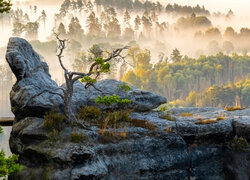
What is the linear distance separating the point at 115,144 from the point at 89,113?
2.46 m

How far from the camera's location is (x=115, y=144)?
512 inches

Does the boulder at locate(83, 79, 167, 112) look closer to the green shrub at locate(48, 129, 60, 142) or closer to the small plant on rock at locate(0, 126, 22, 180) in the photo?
the green shrub at locate(48, 129, 60, 142)

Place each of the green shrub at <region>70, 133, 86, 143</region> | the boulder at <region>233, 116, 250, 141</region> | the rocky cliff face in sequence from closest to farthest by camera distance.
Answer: the rocky cliff face < the green shrub at <region>70, 133, 86, 143</region> < the boulder at <region>233, 116, 250, 141</region>

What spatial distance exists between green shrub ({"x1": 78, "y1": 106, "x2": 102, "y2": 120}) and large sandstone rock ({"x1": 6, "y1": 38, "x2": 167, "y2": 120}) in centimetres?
53

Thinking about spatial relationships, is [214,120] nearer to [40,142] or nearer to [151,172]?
[151,172]

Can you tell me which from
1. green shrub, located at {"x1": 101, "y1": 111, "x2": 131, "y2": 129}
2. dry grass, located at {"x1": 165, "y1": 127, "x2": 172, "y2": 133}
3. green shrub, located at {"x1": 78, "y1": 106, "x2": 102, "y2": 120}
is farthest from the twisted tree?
dry grass, located at {"x1": 165, "y1": 127, "x2": 172, "y2": 133}

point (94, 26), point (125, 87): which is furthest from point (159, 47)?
point (125, 87)

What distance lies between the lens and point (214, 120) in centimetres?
1491

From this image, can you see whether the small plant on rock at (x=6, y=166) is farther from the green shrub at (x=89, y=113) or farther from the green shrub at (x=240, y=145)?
the green shrub at (x=240, y=145)

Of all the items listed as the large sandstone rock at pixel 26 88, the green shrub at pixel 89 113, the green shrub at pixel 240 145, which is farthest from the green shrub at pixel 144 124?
the green shrub at pixel 240 145

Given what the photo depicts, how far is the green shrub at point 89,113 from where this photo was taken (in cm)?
1464

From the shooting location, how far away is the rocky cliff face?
12.0m

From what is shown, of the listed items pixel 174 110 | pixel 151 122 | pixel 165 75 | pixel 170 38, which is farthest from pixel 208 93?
pixel 170 38

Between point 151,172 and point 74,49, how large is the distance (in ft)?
348
